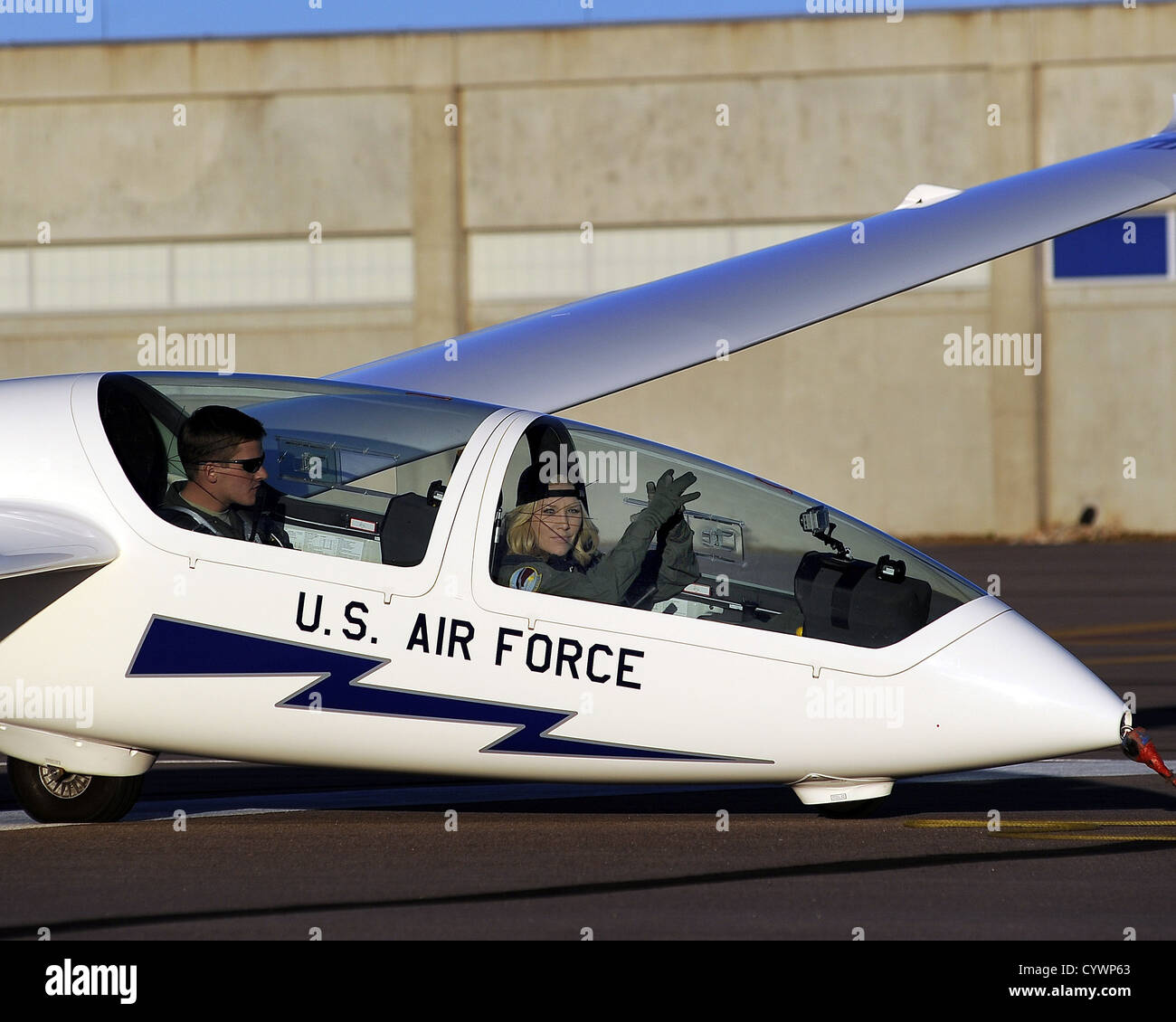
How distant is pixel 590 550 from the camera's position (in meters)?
7.76

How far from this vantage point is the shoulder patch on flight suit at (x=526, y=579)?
25.4 ft

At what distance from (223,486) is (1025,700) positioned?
397 cm

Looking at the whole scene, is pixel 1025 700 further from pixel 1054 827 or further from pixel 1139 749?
pixel 1054 827

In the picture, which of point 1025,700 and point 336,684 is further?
point 336,684

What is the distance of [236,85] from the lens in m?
32.5

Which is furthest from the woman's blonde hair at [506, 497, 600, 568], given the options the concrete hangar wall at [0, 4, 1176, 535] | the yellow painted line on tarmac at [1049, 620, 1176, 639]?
the concrete hangar wall at [0, 4, 1176, 535]

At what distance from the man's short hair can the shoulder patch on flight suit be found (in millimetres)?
1543

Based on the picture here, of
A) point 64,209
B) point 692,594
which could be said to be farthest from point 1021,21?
point 692,594

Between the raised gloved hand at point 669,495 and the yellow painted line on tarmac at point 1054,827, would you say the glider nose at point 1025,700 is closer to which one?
the yellow painted line on tarmac at point 1054,827

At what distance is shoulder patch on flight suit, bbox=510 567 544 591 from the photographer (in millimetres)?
7734

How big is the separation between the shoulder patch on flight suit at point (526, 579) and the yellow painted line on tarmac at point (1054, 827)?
236 cm

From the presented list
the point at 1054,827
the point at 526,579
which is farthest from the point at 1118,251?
the point at 526,579
